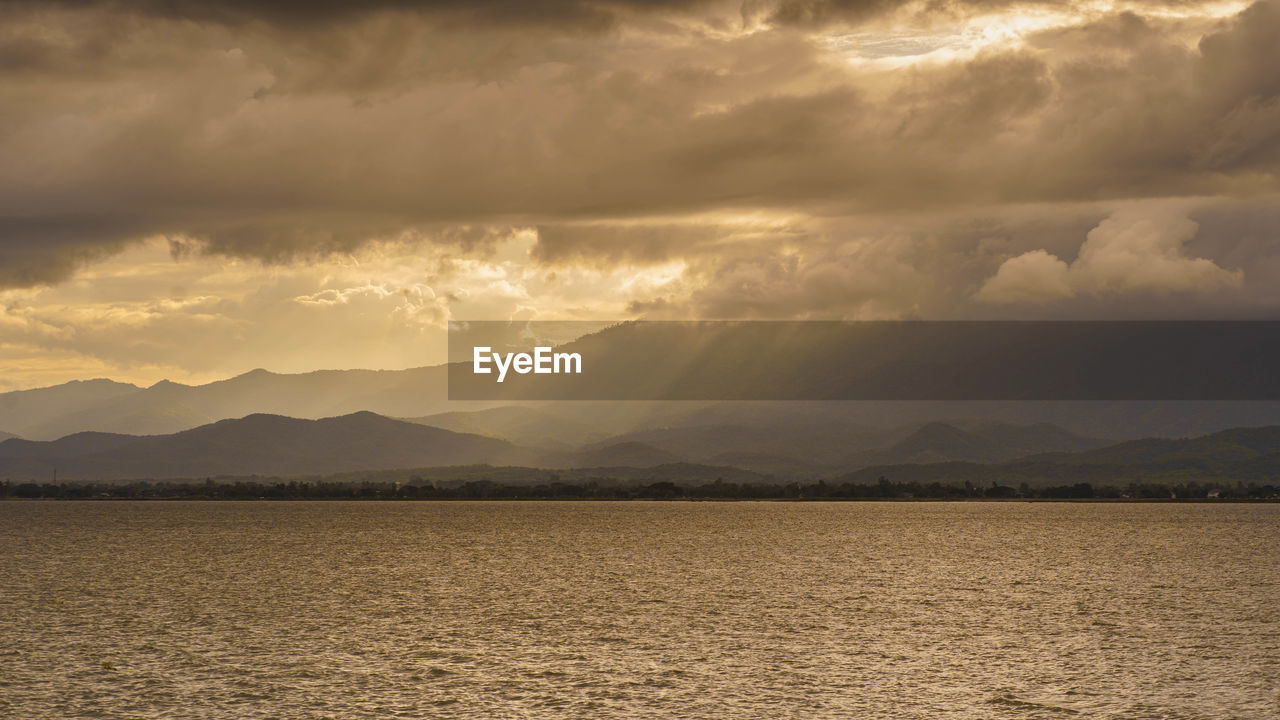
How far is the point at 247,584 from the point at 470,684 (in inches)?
3440

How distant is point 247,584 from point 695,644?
3164 inches

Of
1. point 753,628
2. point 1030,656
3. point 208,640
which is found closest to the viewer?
point 1030,656

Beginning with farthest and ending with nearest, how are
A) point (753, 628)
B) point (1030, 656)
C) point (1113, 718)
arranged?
point (753, 628) < point (1030, 656) < point (1113, 718)

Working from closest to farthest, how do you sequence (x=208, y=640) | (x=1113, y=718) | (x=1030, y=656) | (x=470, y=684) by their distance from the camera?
(x=1113, y=718) < (x=470, y=684) < (x=1030, y=656) < (x=208, y=640)

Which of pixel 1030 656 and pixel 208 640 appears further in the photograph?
pixel 208 640

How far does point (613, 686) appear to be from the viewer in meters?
78.2

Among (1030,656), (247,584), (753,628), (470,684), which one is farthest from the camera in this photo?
(247,584)

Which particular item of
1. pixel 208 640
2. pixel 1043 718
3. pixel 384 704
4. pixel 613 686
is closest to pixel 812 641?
pixel 613 686

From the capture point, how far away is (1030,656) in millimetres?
91875

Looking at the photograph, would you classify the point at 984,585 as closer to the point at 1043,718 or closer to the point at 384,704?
the point at 1043,718

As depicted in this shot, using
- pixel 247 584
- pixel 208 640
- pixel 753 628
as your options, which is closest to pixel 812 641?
pixel 753 628

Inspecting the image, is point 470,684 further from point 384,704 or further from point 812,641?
point 812,641

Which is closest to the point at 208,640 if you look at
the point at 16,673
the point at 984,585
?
the point at 16,673

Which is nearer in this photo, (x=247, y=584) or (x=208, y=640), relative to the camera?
(x=208, y=640)
